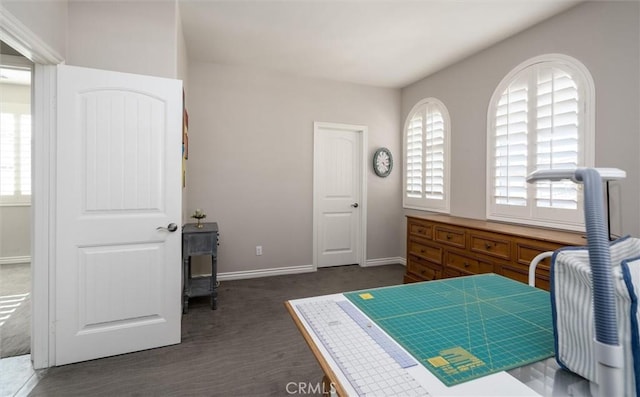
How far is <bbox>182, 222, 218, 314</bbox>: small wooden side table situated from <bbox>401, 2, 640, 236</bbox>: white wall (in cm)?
288

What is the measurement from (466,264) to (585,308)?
2404mm

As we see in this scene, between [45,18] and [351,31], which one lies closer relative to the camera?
[45,18]

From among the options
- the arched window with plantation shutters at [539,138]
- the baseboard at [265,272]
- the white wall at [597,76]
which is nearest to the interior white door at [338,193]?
the baseboard at [265,272]

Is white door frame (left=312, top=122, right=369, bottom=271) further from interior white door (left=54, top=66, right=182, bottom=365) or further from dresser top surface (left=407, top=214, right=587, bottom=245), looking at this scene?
interior white door (left=54, top=66, right=182, bottom=365)

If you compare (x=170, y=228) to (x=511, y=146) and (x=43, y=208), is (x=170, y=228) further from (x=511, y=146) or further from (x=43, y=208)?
(x=511, y=146)

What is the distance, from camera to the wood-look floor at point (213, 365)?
6.15ft

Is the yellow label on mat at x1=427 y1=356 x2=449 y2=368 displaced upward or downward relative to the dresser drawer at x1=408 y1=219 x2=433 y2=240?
downward

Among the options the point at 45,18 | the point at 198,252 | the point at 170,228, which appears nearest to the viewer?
the point at 45,18

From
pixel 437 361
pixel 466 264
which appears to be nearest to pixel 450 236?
pixel 466 264

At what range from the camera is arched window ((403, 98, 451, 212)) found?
394 cm

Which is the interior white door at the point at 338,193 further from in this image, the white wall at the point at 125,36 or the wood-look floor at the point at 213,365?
the white wall at the point at 125,36

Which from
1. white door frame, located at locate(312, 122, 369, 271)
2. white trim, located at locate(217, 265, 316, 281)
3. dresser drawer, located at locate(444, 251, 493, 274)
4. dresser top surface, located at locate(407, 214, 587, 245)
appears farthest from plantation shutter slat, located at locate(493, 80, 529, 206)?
white trim, located at locate(217, 265, 316, 281)

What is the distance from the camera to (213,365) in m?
2.12

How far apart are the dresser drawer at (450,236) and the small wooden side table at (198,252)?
2328mm
